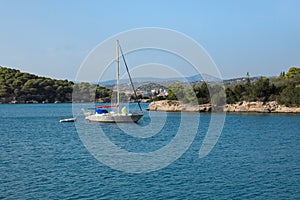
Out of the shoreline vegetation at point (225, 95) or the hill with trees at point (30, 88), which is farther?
the hill with trees at point (30, 88)

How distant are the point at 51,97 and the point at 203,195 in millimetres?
119421

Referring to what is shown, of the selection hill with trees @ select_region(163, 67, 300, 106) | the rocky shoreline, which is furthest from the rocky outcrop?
hill with trees @ select_region(163, 67, 300, 106)

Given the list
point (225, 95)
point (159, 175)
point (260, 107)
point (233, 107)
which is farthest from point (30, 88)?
point (159, 175)

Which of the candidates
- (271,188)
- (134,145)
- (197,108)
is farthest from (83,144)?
(197,108)

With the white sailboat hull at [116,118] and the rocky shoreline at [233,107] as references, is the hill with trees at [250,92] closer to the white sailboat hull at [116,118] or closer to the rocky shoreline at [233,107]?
the rocky shoreline at [233,107]

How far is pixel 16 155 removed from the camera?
2341 centimetres

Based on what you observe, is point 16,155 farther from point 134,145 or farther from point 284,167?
point 284,167

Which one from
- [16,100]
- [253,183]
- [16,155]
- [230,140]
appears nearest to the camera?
[253,183]

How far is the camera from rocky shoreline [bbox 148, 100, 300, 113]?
63425 millimetres

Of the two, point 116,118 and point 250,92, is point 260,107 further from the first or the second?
point 116,118

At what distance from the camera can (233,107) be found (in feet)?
228

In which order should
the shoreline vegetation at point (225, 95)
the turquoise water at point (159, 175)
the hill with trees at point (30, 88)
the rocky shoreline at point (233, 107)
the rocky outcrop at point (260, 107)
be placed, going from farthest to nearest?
the hill with trees at point (30, 88)
the rocky shoreline at point (233, 107)
the shoreline vegetation at point (225, 95)
the rocky outcrop at point (260, 107)
the turquoise water at point (159, 175)

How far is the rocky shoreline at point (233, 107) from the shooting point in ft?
208

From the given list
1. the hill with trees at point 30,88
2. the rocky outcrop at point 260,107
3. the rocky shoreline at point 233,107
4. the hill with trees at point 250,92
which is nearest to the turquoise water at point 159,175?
the rocky outcrop at point 260,107
